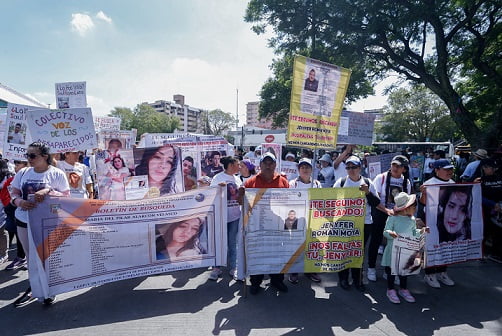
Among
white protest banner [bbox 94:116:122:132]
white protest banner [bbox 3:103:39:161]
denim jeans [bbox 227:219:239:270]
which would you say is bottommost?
denim jeans [bbox 227:219:239:270]

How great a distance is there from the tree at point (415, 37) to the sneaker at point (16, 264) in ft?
46.5

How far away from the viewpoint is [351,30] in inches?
539

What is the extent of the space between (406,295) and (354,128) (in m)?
3.81

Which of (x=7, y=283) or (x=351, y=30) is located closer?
(x=7, y=283)

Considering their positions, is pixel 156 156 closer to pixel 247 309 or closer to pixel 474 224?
pixel 247 309

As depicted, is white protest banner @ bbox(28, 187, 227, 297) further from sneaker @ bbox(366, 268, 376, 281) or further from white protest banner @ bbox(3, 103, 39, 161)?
white protest banner @ bbox(3, 103, 39, 161)

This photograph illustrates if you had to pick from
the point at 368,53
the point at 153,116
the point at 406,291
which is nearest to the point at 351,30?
the point at 368,53

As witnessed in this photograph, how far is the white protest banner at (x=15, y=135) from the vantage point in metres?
5.06

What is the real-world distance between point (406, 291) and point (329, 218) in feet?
4.25

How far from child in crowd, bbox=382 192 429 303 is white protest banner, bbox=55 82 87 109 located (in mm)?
7056

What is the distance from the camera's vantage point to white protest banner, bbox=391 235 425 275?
354cm

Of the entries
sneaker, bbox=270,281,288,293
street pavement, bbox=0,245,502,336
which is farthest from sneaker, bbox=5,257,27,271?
sneaker, bbox=270,281,288,293

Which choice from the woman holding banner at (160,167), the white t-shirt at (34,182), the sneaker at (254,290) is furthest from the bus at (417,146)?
the white t-shirt at (34,182)

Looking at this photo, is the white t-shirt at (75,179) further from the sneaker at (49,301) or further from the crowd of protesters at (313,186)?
the sneaker at (49,301)
